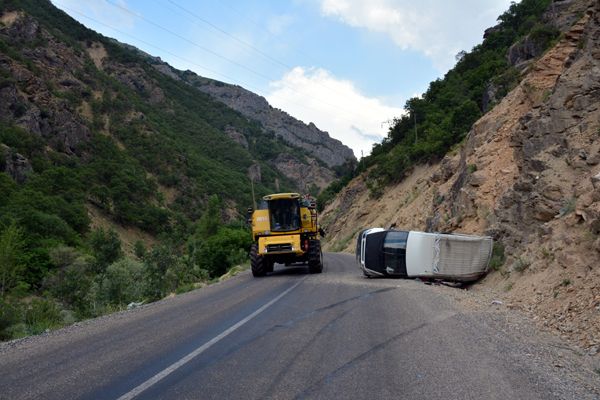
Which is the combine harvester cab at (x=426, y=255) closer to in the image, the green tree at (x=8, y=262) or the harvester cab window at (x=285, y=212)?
the harvester cab window at (x=285, y=212)

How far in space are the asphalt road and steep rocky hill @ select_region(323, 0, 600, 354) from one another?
1.83 m

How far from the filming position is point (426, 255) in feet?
52.3

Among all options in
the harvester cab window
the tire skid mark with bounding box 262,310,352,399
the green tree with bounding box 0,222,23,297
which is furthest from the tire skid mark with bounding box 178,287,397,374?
the green tree with bounding box 0,222,23,297

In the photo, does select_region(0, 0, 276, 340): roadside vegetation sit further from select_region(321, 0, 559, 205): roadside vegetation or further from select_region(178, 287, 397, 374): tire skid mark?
select_region(321, 0, 559, 205): roadside vegetation

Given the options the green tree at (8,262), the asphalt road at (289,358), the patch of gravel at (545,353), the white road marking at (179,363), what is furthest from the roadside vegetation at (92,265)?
the patch of gravel at (545,353)

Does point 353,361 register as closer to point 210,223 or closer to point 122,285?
point 122,285

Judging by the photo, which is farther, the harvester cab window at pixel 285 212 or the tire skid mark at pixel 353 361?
the harvester cab window at pixel 285 212

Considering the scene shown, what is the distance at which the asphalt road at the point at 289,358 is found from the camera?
505 centimetres

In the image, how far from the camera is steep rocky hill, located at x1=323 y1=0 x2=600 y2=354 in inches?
383

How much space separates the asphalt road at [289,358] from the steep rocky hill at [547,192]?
6.02ft

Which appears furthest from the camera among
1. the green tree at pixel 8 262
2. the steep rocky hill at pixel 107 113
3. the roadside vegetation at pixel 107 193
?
the steep rocky hill at pixel 107 113

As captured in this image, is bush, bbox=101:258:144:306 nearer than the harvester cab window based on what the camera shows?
No

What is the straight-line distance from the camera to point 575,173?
13.8 meters

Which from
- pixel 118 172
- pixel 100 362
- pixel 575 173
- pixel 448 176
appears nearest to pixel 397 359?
pixel 100 362
